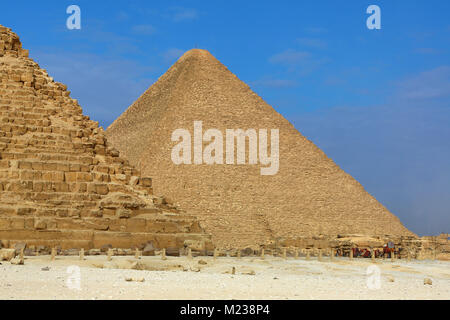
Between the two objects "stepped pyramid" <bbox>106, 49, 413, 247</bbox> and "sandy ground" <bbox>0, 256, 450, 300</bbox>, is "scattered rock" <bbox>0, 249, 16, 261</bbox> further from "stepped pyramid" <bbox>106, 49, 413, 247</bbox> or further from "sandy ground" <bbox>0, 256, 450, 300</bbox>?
"stepped pyramid" <bbox>106, 49, 413, 247</bbox>

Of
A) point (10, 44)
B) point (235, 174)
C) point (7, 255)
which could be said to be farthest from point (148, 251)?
point (235, 174)

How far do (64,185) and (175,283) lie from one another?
779cm

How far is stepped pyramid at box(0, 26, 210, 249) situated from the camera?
58.1ft

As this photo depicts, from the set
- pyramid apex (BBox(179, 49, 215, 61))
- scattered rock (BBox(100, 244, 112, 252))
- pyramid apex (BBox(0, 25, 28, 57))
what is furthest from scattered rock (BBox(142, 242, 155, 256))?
pyramid apex (BBox(179, 49, 215, 61))

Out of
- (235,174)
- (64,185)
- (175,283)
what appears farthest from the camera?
(235,174)

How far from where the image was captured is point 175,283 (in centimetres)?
1157

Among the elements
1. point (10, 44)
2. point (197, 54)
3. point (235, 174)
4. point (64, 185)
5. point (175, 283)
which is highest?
point (197, 54)

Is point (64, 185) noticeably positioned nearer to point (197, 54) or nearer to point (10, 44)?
point (10, 44)

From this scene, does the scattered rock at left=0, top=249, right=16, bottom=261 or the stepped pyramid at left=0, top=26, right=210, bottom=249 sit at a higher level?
the stepped pyramid at left=0, top=26, right=210, bottom=249

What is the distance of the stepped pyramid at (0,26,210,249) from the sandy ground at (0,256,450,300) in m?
2.12

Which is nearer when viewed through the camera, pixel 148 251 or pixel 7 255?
pixel 7 255

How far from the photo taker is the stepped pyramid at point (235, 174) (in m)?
58.4

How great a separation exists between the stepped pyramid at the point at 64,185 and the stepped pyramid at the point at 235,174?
30363 mm
